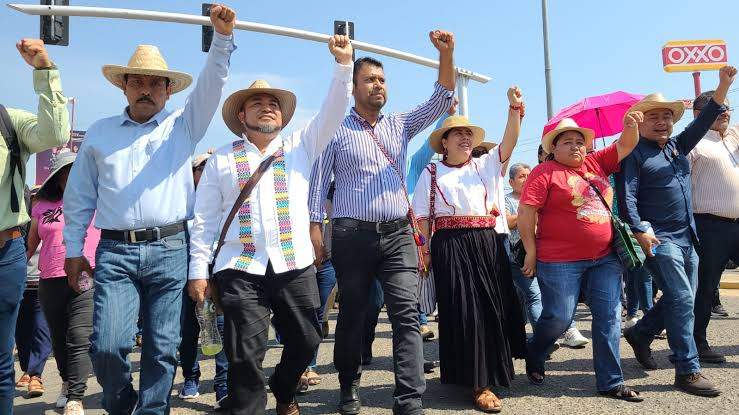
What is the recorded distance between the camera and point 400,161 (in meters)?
4.32

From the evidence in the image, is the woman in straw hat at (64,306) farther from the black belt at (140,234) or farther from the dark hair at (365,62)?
the dark hair at (365,62)

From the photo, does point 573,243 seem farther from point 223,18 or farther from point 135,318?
point 135,318

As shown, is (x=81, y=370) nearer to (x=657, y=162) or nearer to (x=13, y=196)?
(x=13, y=196)

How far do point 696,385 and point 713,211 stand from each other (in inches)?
61.9

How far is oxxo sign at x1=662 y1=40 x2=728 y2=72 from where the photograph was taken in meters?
16.8

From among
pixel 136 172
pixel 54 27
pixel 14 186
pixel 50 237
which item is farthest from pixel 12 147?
pixel 54 27

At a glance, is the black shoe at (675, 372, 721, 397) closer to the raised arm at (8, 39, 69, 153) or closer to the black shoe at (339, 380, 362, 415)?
the black shoe at (339, 380, 362, 415)

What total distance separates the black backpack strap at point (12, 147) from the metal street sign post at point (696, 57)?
57.1 feet

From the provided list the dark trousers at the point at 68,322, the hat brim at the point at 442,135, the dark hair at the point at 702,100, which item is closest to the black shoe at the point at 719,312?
the dark hair at the point at 702,100

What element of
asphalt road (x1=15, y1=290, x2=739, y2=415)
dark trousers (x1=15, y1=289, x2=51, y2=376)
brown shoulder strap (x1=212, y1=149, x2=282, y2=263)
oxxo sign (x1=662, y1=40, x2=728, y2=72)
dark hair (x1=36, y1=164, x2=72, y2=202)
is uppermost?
oxxo sign (x1=662, y1=40, x2=728, y2=72)

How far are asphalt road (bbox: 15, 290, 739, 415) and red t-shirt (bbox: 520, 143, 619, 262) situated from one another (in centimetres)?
98

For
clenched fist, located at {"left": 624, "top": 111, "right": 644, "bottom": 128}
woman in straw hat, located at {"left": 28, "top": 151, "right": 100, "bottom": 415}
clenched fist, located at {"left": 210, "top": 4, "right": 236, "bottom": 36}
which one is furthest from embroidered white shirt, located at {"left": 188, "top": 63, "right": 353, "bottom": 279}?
clenched fist, located at {"left": 624, "top": 111, "right": 644, "bottom": 128}

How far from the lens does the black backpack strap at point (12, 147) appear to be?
3518mm

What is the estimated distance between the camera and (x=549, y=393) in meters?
4.37
